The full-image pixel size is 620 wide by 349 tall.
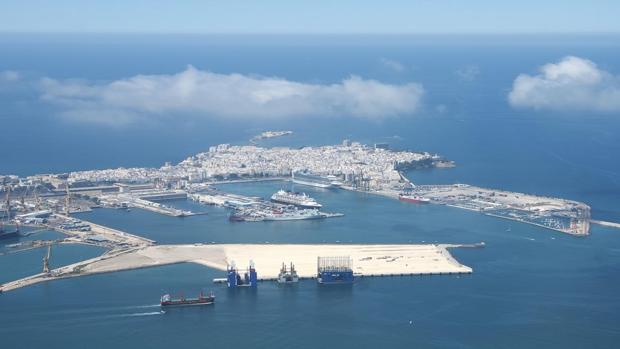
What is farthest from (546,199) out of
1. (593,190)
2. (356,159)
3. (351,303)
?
(351,303)

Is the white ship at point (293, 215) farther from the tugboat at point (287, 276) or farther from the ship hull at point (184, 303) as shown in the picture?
the ship hull at point (184, 303)

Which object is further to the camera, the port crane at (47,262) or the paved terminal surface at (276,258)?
the paved terminal surface at (276,258)

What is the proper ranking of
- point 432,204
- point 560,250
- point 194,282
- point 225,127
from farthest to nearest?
point 225,127
point 432,204
point 560,250
point 194,282

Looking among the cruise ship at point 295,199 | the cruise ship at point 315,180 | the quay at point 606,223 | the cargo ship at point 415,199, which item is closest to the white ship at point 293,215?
the cruise ship at point 295,199

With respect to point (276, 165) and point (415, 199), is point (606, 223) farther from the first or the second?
point (276, 165)

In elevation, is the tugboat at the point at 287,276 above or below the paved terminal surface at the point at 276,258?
below

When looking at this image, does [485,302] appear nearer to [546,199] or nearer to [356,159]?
[546,199]

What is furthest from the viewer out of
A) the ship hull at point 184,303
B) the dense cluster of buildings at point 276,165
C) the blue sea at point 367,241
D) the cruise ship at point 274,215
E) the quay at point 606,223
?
the dense cluster of buildings at point 276,165

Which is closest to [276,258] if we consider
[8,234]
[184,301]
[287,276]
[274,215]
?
[287,276]
